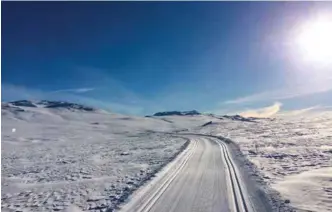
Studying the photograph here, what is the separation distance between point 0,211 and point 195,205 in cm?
862

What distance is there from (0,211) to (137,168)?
36.8 ft

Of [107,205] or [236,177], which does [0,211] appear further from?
[236,177]

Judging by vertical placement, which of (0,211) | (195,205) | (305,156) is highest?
(305,156)

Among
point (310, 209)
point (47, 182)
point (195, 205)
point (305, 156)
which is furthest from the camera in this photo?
point (305, 156)

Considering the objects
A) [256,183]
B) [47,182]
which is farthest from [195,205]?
[47,182]

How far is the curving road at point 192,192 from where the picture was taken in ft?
43.1

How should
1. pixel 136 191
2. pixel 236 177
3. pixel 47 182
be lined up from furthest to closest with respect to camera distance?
Result: pixel 47 182
pixel 236 177
pixel 136 191

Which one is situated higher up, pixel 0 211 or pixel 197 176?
pixel 197 176

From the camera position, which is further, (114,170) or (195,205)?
(114,170)

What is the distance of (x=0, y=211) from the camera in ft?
48.5

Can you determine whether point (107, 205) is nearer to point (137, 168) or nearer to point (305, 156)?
point (137, 168)

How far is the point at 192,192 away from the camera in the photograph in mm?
15531

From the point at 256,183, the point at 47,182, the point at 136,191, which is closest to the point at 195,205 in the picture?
the point at 136,191

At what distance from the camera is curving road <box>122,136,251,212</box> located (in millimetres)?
13141
